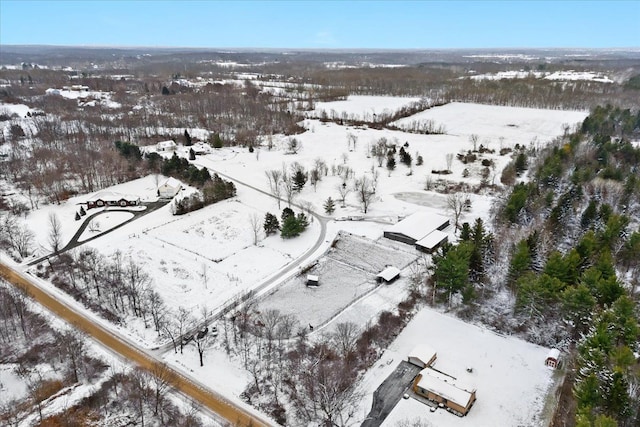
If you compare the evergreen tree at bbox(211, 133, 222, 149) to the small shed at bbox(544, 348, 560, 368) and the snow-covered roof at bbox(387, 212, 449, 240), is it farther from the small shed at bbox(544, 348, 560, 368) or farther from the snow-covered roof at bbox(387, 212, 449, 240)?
the small shed at bbox(544, 348, 560, 368)

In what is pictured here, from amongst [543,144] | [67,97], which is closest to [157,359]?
[543,144]

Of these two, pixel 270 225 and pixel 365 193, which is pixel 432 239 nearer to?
pixel 365 193

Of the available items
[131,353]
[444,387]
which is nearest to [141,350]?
[131,353]

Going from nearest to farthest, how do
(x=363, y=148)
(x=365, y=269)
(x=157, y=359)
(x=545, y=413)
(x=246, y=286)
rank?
(x=545, y=413), (x=157, y=359), (x=246, y=286), (x=365, y=269), (x=363, y=148)

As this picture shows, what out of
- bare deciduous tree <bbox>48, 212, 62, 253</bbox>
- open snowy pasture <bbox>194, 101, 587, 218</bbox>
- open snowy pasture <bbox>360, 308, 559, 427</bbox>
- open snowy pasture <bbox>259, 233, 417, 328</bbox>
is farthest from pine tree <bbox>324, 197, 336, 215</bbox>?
→ bare deciduous tree <bbox>48, 212, 62, 253</bbox>

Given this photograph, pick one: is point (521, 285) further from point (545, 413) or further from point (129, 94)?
point (129, 94)

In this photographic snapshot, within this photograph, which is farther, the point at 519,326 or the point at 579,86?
the point at 579,86
